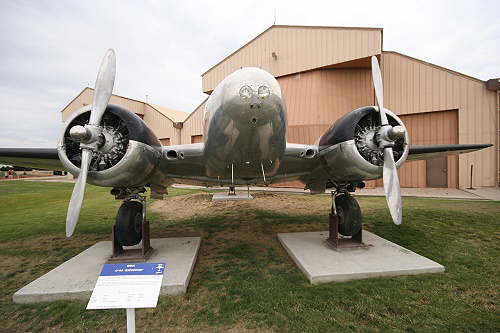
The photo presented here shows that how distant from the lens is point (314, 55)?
52.7 feet

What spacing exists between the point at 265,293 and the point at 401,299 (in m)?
1.98

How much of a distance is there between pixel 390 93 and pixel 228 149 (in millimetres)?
16439

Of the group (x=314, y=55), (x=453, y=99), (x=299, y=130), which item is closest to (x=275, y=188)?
(x=299, y=130)

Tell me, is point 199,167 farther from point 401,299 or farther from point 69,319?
point 401,299

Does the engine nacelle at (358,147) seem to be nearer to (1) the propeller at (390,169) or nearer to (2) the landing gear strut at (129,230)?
Answer: (1) the propeller at (390,169)

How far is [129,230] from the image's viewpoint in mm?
4914

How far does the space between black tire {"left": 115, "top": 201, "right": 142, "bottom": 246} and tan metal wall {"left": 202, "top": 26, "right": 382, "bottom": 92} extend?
1521 centimetres

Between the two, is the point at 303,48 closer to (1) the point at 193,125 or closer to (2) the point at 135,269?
(1) the point at 193,125

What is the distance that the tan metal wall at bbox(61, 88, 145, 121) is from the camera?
92.7 ft

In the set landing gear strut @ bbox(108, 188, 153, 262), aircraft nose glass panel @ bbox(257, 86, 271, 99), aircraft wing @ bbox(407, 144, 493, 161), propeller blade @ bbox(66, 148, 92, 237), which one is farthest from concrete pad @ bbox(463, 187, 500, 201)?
propeller blade @ bbox(66, 148, 92, 237)

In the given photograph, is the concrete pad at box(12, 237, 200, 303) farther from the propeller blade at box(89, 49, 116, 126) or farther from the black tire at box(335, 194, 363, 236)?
the black tire at box(335, 194, 363, 236)

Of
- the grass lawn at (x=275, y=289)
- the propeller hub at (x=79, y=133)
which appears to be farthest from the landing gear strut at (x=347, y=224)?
the propeller hub at (x=79, y=133)

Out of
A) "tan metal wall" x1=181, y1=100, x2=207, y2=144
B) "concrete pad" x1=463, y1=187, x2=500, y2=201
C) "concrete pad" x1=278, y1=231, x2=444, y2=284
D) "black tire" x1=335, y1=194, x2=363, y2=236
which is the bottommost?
"concrete pad" x1=278, y1=231, x2=444, y2=284

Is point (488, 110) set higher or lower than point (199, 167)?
higher
